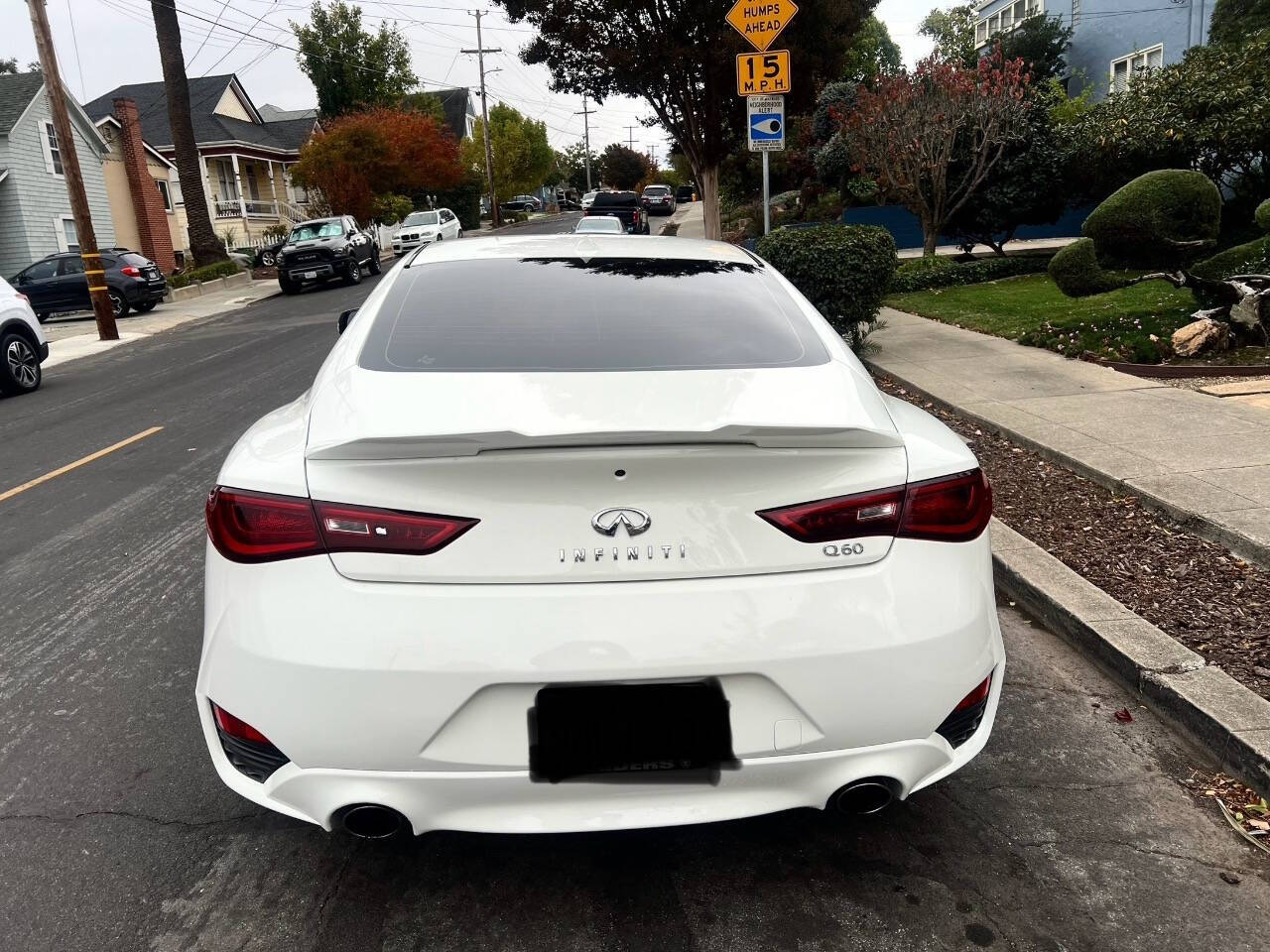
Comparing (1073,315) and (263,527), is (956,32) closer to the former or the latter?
(1073,315)

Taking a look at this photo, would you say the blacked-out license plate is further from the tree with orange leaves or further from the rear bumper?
the tree with orange leaves

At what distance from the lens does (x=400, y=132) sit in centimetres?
3988

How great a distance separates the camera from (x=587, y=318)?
3.16 meters

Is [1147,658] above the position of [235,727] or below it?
below

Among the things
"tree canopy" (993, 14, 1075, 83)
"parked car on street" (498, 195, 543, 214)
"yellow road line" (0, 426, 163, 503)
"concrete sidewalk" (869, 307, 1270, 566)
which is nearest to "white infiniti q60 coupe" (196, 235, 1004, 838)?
"concrete sidewalk" (869, 307, 1270, 566)

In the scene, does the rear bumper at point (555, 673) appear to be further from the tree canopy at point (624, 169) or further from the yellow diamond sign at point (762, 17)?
the tree canopy at point (624, 169)

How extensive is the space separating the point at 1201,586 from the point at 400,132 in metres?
39.9

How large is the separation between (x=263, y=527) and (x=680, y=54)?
21.2 m

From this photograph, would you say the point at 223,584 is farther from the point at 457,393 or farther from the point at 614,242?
the point at 614,242

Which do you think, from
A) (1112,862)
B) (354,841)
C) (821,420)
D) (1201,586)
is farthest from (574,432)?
(1201,586)

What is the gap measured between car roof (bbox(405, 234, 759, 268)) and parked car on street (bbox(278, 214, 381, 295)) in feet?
76.8

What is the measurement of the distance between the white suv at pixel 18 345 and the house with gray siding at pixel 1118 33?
23096mm

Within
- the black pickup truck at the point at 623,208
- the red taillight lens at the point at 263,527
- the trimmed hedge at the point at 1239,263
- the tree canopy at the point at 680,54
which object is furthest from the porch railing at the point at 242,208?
the red taillight lens at the point at 263,527

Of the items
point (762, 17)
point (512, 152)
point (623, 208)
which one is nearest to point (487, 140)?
point (512, 152)
